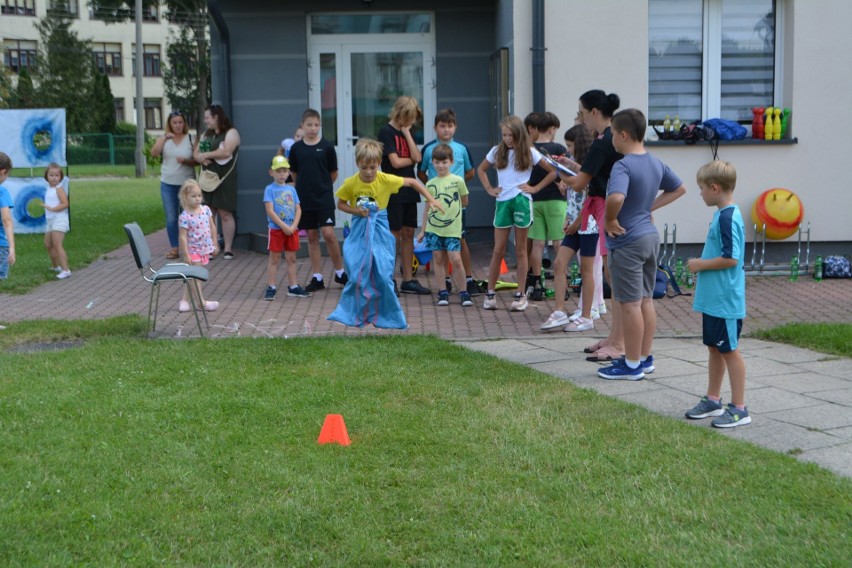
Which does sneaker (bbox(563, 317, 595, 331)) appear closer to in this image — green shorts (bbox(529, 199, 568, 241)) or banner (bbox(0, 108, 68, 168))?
green shorts (bbox(529, 199, 568, 241))

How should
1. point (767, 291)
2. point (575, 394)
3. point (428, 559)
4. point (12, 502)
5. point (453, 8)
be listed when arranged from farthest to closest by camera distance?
point (453, 8) < point (767, 291) < point (575, 394) < point (12, 502) < point (428, 559)

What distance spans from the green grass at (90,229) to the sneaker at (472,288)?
4.86 metres

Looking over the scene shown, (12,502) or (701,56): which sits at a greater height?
(701,56)

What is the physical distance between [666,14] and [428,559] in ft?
32.4

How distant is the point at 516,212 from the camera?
976cm

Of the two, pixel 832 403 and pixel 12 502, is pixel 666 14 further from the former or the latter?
pixel 12 502

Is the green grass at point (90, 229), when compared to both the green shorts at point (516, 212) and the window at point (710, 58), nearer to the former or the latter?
the green shorts at point (516, 212)

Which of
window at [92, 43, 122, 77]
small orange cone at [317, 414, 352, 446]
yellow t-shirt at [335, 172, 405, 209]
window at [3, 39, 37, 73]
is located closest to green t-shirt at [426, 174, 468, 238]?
yellow t-shirt at [335, 172, 405, 209]

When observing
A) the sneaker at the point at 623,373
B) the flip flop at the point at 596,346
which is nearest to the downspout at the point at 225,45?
the flip flop at the point at 596,346

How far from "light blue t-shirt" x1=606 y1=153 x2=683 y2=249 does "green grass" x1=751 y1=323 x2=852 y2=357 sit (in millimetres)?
2042

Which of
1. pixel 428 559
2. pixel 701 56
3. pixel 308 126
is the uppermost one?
pixel 701 56

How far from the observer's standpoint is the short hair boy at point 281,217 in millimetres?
10578

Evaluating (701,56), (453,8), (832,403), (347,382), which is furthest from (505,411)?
(453,8)

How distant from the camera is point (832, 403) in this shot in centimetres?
647
